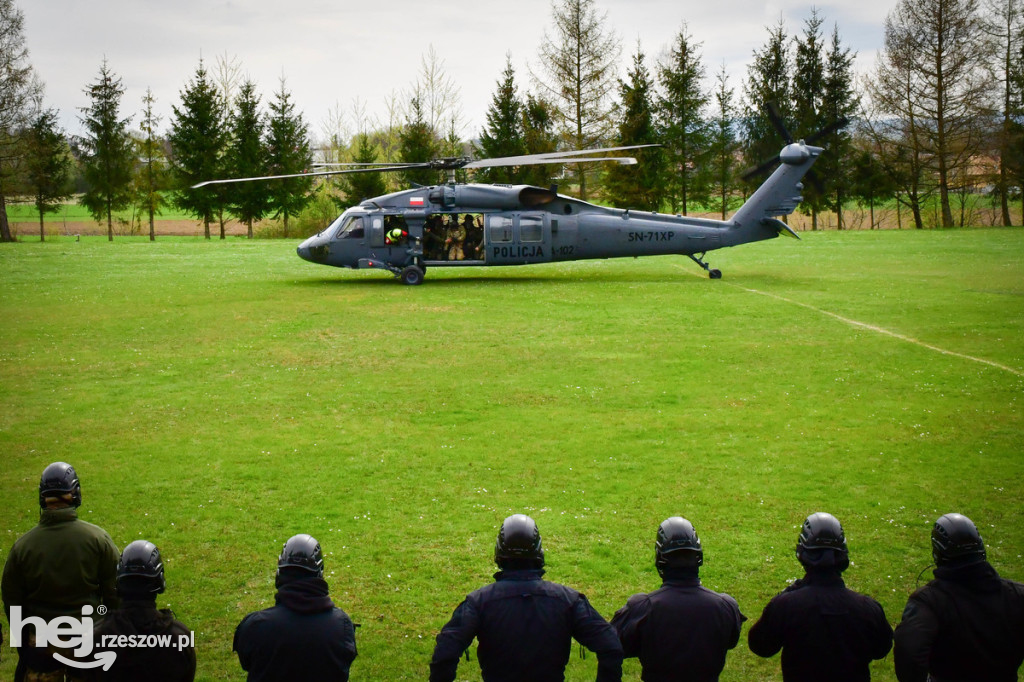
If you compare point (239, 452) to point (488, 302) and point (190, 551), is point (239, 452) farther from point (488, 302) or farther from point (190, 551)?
point (488, 302)

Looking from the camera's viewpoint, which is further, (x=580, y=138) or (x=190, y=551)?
(x=580, y=138)

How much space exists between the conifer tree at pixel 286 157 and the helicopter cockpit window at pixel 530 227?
1535 inches

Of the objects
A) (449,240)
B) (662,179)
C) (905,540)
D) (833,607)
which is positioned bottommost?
(905,540)

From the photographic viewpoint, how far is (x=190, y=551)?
960 centimetres

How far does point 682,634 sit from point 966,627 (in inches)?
66.3

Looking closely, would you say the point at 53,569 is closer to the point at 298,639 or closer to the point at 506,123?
the point at 298,639

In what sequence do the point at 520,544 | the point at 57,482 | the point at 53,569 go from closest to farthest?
the point at 520,544 < the point at 53,569 < the point at 57,482

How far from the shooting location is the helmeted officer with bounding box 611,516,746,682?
17.3 ft

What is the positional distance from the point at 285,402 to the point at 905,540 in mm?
10350

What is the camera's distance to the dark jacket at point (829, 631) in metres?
5.31

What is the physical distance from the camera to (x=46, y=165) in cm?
5994

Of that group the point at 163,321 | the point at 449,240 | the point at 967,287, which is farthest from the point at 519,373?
the point at 967,287

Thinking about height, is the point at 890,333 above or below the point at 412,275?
below

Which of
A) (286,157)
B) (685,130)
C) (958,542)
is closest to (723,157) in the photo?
(685,130)
